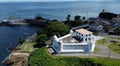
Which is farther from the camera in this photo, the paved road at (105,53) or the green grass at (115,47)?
the green grass at (115,47)

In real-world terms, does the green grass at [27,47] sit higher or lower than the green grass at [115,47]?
lower

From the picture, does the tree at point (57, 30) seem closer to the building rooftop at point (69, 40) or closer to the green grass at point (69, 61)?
the building rooftop at point (69, 40)

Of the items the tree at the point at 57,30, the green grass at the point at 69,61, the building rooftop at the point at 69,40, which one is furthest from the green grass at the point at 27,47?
the green grass at the point at 69,61

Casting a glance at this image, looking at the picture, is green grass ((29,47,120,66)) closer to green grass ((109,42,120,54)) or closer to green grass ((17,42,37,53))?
green grass ((109,42,120,54))

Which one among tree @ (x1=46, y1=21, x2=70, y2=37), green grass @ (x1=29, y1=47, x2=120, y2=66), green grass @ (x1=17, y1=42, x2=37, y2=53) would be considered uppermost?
tree @ (x1=46, y1=21, x2=70, y2=37)

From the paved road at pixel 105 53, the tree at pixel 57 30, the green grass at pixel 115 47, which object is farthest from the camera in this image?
the tree at pixel 57 30

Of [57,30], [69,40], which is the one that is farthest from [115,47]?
[57,30]

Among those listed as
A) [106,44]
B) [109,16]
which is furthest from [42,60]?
[109,16]

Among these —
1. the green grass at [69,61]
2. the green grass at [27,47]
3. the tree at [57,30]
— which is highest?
the tree at [57,30]

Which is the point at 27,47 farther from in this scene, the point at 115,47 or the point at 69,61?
the point at 115,47

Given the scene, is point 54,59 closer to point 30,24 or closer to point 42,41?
point 42,41

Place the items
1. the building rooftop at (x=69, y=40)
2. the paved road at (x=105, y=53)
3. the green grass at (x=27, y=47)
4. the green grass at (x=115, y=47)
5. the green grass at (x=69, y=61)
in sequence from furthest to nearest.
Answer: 1. the green grass at (x=27, y=47)
2. the building rooftop at (x=69, y=40)
3. the green grass at (x=115, y=47)
4. the paved road at (x=105, y=53)
5. the green grass at (x=69, y=61)

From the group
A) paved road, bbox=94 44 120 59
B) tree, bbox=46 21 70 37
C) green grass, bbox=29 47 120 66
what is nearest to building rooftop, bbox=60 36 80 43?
paved road, bbox=94 44 120 59
